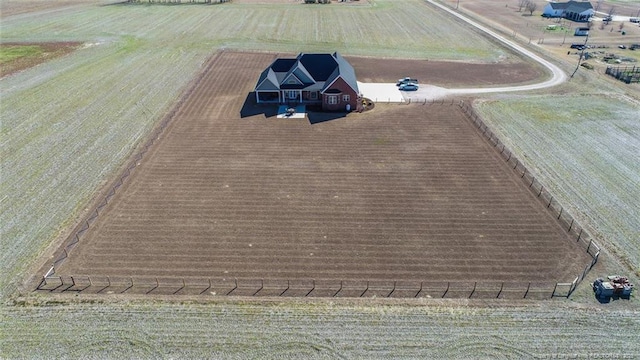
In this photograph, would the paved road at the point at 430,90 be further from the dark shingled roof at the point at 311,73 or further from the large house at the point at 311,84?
the large house at the point at 311,84

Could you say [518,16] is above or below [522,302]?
above

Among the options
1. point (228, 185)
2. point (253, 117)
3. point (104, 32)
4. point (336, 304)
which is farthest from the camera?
point (104, 32)

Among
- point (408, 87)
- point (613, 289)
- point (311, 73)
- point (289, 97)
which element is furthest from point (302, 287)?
point (408, 87)

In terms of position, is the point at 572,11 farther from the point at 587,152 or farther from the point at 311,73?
the point at 311,73

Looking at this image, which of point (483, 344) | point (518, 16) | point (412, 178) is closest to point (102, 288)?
point (483, 344)

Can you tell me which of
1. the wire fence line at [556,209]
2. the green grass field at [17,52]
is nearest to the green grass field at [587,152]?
the wire fence line at [556,209]

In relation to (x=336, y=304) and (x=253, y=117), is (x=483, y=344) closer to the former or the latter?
(x=336, y=304)
